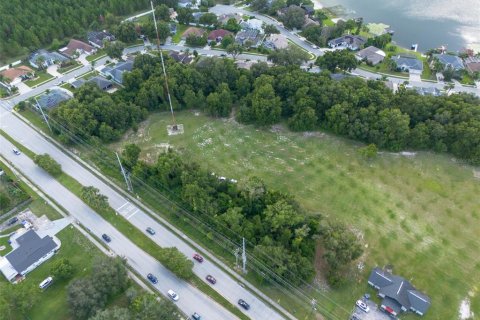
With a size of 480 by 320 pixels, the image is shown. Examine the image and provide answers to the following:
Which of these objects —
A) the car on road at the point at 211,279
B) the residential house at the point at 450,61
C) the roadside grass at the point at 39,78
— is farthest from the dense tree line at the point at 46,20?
the residential house at the point at 450,61

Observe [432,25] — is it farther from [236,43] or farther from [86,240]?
[86,240]

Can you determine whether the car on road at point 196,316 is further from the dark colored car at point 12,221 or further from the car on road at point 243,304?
the dark colored car at point 12,221

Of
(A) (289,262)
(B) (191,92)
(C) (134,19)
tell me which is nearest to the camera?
(A) (289,262)

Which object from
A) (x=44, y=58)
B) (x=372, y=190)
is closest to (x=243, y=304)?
(x=372, y=190)

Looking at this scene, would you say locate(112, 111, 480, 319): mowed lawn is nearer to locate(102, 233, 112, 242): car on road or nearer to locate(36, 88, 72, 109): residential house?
locate(102, 233, 112, 242): car on road

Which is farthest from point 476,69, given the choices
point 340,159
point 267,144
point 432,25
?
point 267,144

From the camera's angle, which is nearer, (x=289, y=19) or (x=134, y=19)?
(x=289, y=19)
